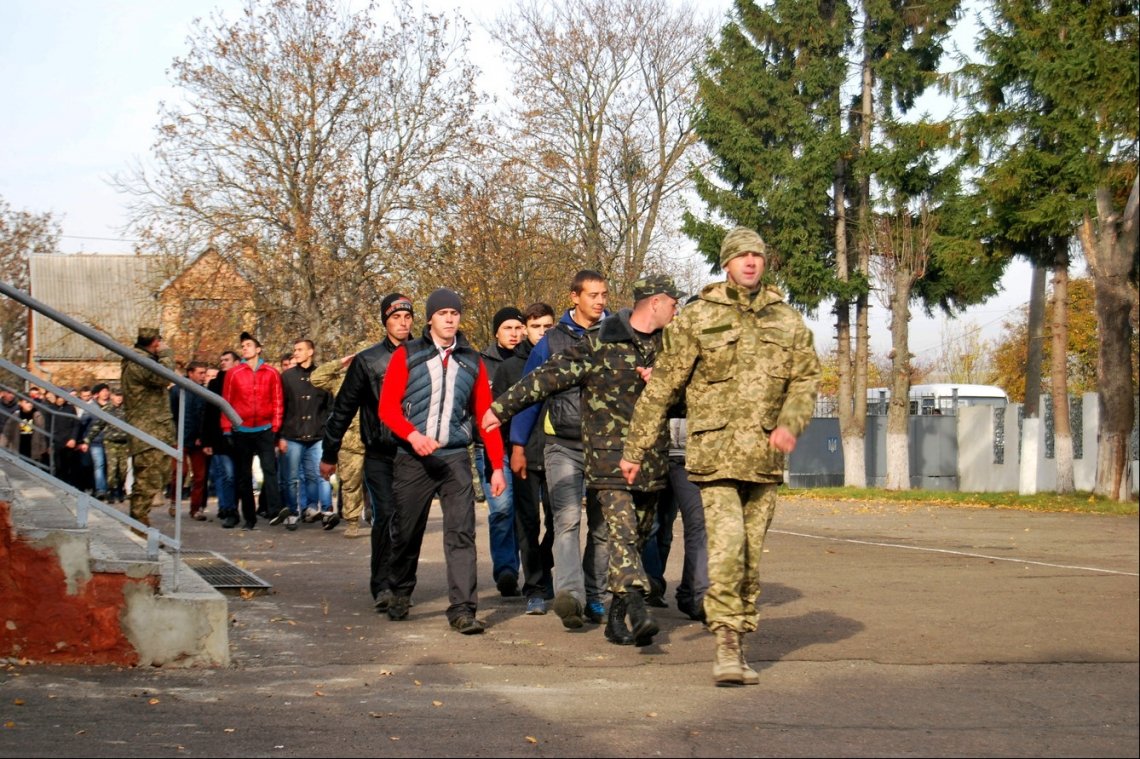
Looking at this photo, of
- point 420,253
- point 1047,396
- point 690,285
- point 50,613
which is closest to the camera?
point 50,613

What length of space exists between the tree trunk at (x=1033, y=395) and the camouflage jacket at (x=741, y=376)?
24262 mm

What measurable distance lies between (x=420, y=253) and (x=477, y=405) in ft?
96.9

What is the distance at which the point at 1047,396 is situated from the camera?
108 feet

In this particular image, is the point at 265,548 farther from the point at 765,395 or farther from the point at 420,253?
the point at 420,253

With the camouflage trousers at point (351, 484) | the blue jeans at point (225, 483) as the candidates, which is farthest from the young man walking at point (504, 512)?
the blue jeans at point (225, 483)

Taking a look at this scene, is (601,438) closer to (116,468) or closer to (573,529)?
(573,529)

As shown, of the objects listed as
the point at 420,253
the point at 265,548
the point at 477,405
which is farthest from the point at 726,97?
the point at 477,405

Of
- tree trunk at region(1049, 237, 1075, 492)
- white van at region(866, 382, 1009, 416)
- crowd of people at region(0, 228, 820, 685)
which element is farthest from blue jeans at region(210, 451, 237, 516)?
white van at region(866, 382, 1009, 416)

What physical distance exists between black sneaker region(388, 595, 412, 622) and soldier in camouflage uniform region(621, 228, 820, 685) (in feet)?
9.17

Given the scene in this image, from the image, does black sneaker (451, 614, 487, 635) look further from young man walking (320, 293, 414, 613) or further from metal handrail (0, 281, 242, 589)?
metal handrail (0, 281, 242, 589)

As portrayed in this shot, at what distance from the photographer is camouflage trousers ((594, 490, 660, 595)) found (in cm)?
746

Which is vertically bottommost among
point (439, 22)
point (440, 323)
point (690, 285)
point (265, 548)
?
→ point (265, 548)

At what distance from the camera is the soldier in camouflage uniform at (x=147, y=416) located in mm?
12234

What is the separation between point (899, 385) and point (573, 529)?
27.6 meters
